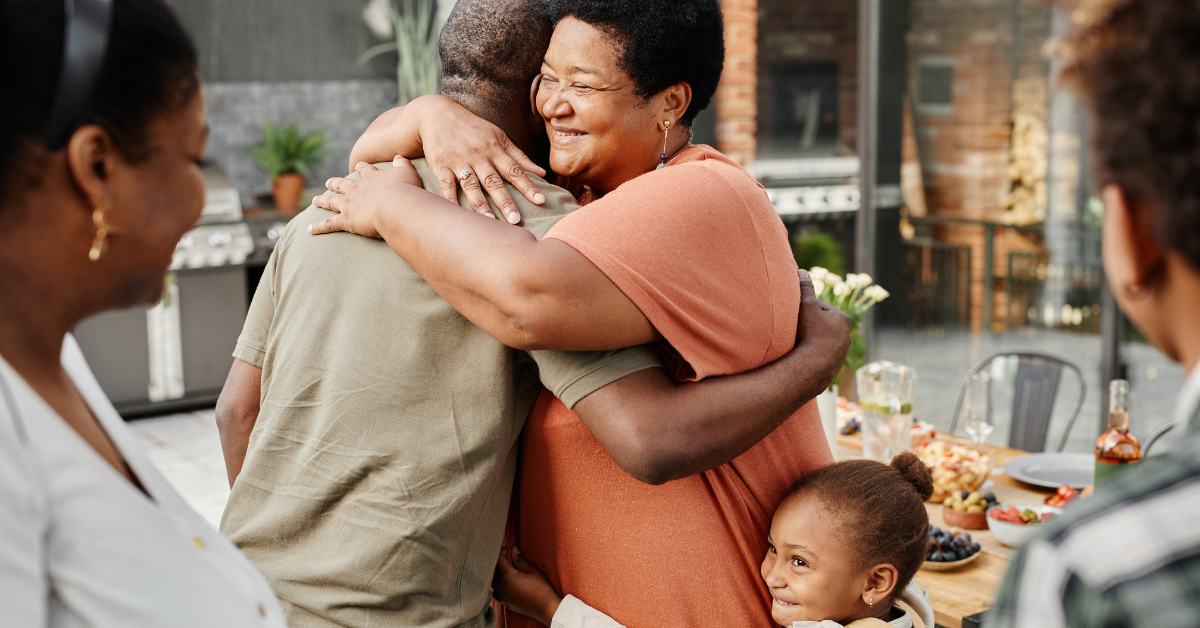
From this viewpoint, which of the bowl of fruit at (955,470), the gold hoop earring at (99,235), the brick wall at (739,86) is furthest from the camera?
the brick wall at (739,86)

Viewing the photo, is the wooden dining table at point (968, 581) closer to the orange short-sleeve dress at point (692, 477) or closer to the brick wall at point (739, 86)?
the orange short-sleeve dress at point (692, 477)

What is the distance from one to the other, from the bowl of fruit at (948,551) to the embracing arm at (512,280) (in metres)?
1.23

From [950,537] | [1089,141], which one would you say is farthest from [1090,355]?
[1089,141]

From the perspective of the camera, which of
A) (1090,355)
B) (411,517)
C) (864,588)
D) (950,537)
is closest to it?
(411,517)

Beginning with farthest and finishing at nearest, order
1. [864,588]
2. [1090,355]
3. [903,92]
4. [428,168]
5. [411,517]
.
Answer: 1. [903,92]
2. [1090,355]
3. [864,588]
4. [428,168]
5. [411,517]

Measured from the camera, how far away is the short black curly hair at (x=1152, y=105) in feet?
1.94

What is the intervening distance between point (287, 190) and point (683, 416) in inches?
229

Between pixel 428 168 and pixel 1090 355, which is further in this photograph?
pixel 1090 355

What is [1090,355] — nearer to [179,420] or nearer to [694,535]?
[694,535]

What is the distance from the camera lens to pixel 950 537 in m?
2.10

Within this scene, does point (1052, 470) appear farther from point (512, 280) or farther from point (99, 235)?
point (99, 235)

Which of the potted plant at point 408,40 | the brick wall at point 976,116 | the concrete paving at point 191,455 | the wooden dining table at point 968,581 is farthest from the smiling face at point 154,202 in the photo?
the potted plant at point 408,40

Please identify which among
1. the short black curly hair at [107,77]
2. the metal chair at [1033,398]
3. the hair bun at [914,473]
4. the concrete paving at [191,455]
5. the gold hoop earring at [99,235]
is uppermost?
the short black curly hair at [107,77]

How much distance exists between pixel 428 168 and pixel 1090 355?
4265 millimetres
